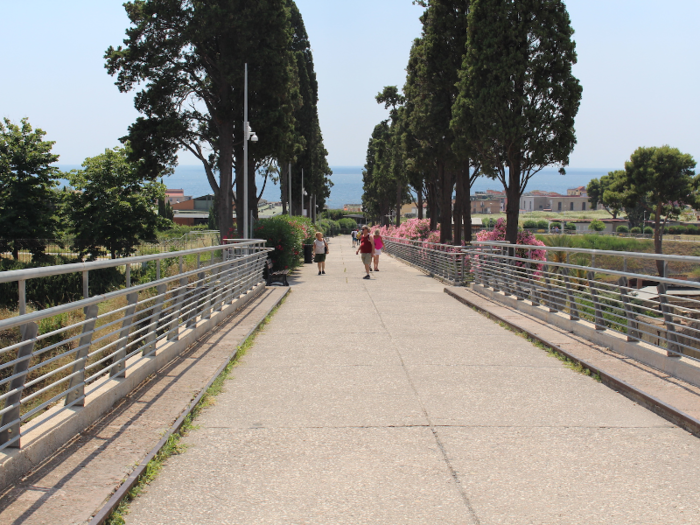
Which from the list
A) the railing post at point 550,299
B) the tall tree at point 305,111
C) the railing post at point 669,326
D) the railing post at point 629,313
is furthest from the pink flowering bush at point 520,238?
the railing post at point 669,326

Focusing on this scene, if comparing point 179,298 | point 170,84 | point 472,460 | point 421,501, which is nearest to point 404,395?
point 472,460

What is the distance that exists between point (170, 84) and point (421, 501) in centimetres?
3034

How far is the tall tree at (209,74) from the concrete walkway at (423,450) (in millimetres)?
23666

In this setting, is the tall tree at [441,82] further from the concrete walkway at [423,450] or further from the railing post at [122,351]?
the railing post at [122,351]

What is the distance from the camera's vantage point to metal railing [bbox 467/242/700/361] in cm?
718

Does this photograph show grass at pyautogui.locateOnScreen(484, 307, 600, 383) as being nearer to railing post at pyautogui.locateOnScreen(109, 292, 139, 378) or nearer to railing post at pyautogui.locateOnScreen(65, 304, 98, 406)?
railing post at pyautogui.locateOnScreen(109, 292, 139, 378)

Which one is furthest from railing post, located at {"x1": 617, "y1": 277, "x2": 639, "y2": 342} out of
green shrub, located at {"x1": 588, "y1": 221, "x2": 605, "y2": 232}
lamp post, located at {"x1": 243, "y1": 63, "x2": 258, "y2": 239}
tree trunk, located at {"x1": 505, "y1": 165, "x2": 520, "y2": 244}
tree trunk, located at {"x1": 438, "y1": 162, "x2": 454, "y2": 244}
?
green shrub, located at {"x1": 588, "y1": 221, "x2": 605, "y2": 232}

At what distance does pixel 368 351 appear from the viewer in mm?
9375

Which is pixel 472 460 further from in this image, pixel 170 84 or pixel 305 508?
pixel 170 84

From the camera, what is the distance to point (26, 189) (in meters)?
44.9

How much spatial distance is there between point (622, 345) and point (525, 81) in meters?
17.6

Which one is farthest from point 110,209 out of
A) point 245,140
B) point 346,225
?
point 346,225

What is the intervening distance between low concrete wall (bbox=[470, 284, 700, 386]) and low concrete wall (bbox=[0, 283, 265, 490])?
18.6 ft

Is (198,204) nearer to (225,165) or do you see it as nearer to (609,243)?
(609,243)
